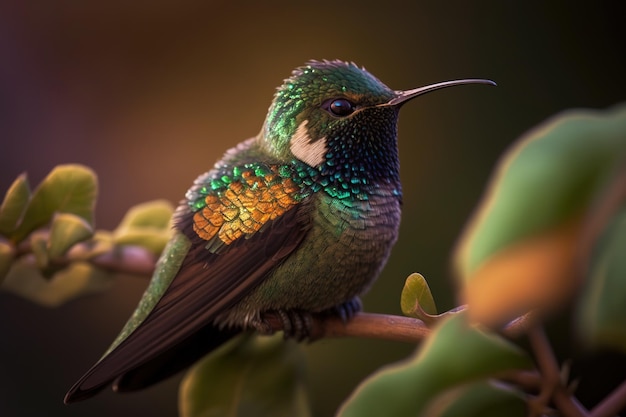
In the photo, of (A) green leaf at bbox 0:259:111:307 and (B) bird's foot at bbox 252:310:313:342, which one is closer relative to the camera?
(B) bird's foot at bbox 252:310:313:342

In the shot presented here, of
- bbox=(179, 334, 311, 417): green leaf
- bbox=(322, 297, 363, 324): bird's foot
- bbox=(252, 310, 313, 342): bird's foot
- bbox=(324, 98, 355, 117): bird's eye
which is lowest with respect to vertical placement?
bbox=(179, 334, 311, 417): green leaf

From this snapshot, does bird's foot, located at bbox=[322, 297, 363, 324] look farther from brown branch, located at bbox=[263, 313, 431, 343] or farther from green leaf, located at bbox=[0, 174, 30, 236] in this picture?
green leaf, located at bbox=[0, 174, 30, 236]

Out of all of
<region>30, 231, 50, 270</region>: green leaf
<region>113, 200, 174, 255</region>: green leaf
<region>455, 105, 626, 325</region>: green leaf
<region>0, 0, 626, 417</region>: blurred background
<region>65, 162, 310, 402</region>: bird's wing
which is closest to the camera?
<region>455, 105, 626, 325</region>: green leaf

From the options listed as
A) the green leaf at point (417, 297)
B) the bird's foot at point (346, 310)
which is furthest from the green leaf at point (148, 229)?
the green leaf at point (417, 297)

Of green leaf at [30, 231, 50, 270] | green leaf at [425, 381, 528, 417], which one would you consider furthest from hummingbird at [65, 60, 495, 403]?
green leaf at [425, 381, 528, 417]

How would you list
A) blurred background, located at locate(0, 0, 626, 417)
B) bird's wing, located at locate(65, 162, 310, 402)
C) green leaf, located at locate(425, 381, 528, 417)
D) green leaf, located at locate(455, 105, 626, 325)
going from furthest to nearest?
1. blurred background, located at locate(0, 0, 626, 417)
2. bird's wing, located at locate(65, 162, 310, 402)
3. green leaf, located at locate(425, 381, 528, 417)
4. green leaf, located at locate(455, 105, 626, 325)
